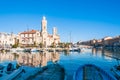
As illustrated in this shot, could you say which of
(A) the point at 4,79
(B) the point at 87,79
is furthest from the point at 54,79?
(A) the point at 4,79

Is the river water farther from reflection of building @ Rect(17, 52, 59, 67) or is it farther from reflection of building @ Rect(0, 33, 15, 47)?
reflection of building @ Rect(0, 33, 15, 47)

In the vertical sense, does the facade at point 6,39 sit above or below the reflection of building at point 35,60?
above

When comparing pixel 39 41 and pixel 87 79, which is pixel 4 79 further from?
pixel 39 41

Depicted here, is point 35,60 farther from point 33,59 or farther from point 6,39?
point 6,39

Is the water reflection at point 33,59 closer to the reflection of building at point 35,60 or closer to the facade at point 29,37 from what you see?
the reflection of building at point 35,60

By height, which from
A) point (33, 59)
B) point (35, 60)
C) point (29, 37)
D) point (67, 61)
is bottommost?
point (67, 61)

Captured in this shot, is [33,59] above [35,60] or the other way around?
above

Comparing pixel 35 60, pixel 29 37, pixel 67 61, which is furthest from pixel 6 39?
pixel 67 61

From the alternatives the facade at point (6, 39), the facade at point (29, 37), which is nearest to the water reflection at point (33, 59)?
the facade at point (6, 39)

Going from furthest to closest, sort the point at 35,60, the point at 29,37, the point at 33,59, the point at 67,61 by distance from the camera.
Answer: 1. the point at 29,37
2. the point at 33,59
3. the point at 35,60
4. the point at 67,61

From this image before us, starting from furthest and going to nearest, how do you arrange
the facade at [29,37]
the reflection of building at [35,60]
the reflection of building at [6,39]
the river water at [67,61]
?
1. the facade at [29,37]
2. the reflection of building at [6,39]
3. the reflection of building at [35,60]
4. the river water at [67,61]

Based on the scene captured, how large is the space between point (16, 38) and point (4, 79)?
178 metres

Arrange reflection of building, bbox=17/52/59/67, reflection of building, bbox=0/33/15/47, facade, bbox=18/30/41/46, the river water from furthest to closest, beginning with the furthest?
1. facade, bbox=18/30/41/46
2. reflection of building, bbox=0/33/15/47
3. reflection of building, bbox=17/52/59/67
4. the river water

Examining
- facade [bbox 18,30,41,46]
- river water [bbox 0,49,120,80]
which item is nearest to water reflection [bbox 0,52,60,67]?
river water [bbox 0,49,120,80]
